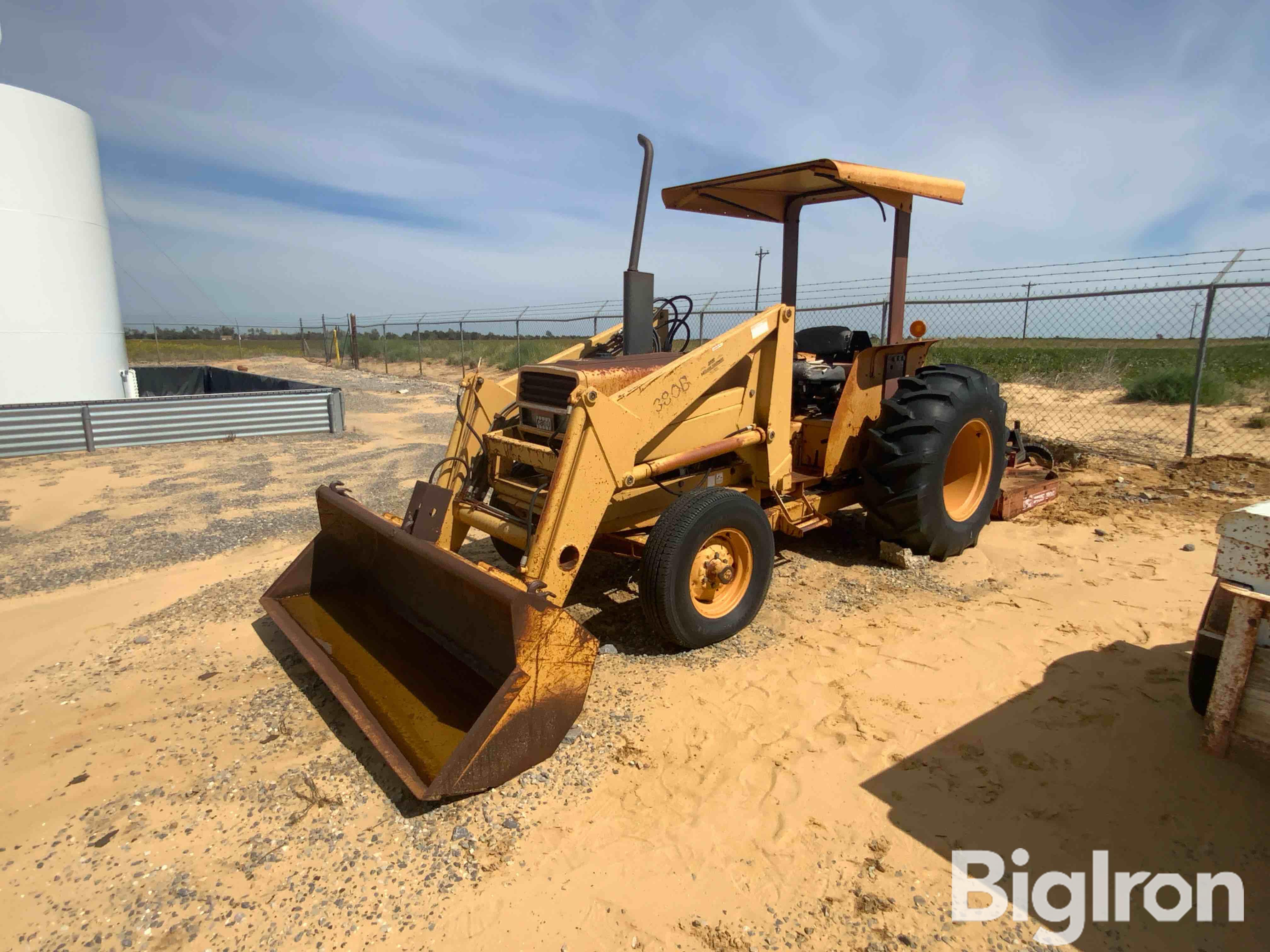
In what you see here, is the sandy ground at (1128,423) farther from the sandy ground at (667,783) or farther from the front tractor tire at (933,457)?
the sandy ground at (667,783)

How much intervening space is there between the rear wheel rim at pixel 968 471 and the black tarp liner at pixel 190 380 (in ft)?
42.3

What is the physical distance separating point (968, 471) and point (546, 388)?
3.40 metres

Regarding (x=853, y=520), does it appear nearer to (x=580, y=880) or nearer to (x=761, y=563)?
(x=761, y=563)

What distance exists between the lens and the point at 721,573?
148 inches

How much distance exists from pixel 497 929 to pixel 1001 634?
3.13 m

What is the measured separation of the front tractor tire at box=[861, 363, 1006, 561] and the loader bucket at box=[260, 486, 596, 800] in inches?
104

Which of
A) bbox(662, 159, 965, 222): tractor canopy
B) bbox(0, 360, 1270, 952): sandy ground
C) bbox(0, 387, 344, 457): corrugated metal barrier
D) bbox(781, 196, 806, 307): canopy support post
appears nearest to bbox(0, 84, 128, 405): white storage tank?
bbox(0, 387, 344, 457): corrugated metal barrier

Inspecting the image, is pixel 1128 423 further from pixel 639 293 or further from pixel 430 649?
pixel 430 649

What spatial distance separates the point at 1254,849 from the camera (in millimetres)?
2404

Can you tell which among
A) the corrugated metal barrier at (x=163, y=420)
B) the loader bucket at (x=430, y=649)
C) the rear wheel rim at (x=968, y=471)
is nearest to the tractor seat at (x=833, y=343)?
the rear wheel rim at (x=968, y=471)

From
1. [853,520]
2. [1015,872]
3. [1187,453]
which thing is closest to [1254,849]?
[1015,872]

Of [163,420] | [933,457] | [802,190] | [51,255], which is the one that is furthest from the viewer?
[51,255]

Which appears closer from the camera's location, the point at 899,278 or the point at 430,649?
the point at 430,649

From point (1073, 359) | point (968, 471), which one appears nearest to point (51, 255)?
point (968, 471)
